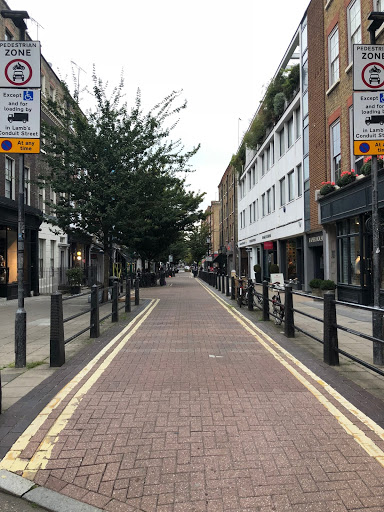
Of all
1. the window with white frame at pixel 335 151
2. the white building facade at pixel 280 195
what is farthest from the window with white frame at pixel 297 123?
the window with white frame at pixel 335 151

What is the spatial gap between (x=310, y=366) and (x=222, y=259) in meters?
52.3

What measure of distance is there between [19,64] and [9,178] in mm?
13537

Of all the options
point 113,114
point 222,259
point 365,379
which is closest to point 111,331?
point 365,379

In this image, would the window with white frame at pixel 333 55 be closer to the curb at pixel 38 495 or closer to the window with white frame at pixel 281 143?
the window with white frame at pixel 281 143

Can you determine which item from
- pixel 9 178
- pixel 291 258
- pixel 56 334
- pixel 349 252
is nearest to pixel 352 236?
pixel 349 252

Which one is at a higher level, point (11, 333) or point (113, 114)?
point (113, 114)

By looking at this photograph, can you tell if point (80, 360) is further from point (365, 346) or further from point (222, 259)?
point (222, 259)

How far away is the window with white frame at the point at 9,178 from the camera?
60.2 ft

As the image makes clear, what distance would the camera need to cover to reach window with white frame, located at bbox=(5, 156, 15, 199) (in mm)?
18353

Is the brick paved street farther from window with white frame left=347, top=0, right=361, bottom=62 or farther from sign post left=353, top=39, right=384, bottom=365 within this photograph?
window with white frame left=347, top=0, right=361, bottom=62

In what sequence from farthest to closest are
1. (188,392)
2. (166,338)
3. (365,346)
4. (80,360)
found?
(166,338)
(365,346)
(80,360)
(188,392)

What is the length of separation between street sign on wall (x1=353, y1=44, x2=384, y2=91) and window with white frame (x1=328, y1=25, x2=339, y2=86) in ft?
37.2

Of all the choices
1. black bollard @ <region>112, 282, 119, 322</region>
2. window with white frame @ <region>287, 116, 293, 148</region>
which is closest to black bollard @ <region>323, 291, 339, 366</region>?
black bollard @ <region>112, 282, 119, 322</region>

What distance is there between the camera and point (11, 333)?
959 cm
